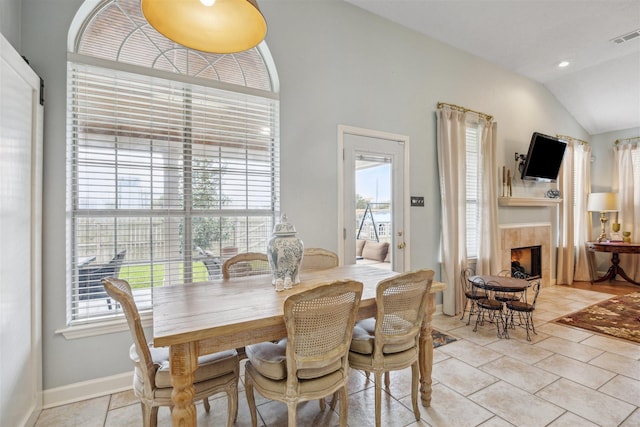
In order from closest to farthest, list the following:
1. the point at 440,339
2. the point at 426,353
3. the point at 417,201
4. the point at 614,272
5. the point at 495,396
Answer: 1. the point at 426,353
2. the point at 495,396
3. the point at 440,339
4. the point at 417,201
5. the point at 614,272

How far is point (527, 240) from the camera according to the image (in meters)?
5.13

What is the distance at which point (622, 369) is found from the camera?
2660mm

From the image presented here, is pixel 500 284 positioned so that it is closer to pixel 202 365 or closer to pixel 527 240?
pixel 527 240

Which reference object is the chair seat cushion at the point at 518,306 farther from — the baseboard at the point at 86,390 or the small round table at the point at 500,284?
the baseboard at the point at 86,390

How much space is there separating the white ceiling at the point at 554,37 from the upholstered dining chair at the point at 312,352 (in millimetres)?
3287

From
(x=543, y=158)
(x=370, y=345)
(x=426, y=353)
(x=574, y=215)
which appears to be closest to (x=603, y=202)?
(x=574, y=215)

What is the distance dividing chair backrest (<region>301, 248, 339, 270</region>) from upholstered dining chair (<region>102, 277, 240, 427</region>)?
1054 millimetres

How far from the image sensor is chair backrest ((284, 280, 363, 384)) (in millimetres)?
1468

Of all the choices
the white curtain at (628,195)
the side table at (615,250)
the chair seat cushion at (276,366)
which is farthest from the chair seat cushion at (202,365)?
the white curtain at (628,195)

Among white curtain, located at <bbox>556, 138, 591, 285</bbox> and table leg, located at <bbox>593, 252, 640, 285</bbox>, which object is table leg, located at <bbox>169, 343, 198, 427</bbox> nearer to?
white curtain, located at <bbox>556, 138, 591, 285</bbox>

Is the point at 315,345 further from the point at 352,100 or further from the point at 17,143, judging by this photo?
the point at 352,100

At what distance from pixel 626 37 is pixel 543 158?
173cm

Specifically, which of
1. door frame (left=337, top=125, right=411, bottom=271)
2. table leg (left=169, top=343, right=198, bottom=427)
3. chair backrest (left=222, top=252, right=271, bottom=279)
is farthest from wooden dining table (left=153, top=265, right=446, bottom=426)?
door frame (left=337, top=125, right=411, bottom=271)

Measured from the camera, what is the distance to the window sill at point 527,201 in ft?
15.4
